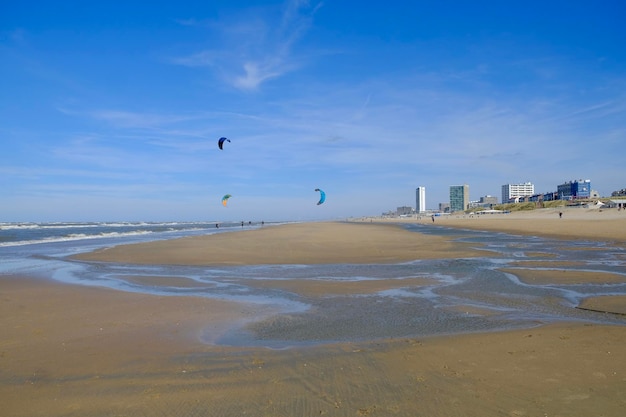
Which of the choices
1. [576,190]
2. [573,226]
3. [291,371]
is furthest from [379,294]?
[576,190]

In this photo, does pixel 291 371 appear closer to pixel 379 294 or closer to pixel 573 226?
pixel 379 294

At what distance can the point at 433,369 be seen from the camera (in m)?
5.22

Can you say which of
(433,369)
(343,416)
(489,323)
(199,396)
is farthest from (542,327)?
(199,396)

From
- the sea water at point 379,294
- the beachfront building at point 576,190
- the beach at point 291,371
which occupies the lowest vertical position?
the sea water at point 379,294

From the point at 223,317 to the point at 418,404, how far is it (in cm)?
519

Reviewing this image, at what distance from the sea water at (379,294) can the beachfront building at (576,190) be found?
163 metres

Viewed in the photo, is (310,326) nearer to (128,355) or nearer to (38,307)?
(128,355)

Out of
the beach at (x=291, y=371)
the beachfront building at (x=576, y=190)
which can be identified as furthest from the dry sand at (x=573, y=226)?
the beachfront building at (x=576, y=190)

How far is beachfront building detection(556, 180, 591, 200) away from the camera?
521 ft

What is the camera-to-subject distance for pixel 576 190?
16375cm

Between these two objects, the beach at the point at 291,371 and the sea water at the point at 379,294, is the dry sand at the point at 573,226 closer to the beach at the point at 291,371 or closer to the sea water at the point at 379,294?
the sea water at the point at 379,294

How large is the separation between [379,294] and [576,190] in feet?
600

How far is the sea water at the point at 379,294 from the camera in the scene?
7465 mm

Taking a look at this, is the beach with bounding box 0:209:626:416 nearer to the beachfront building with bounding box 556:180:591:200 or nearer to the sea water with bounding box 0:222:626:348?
the sea water with bounding box 0:222:626:348
